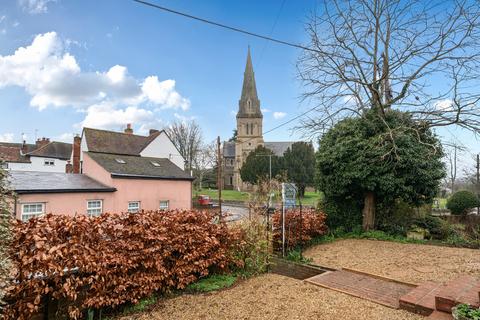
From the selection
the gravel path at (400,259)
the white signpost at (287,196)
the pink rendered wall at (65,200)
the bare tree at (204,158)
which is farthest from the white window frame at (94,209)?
the bare tree at (204,158)

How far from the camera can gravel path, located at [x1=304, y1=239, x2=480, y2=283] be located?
18.9 feet

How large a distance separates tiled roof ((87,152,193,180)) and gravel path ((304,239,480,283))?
11.6 m

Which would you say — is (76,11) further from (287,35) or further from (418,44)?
(418,44)

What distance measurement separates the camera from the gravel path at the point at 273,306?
3.88 m

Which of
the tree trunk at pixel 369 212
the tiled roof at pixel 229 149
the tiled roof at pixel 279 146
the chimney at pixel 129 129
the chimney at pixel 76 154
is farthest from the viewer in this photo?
the tiled roof at pixel 229 149

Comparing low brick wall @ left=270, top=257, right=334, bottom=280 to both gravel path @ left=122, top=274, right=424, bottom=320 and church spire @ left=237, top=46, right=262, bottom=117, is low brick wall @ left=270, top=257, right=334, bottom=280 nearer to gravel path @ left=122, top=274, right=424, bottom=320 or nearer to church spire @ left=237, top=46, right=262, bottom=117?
gravel path @ left=122, top=274, right=424, bottom=320

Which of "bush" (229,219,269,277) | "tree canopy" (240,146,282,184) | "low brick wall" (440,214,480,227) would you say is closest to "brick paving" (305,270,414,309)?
"bush" (229,219,269,277)

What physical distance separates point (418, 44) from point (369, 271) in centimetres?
796

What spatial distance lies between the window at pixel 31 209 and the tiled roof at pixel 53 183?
27.4 inches

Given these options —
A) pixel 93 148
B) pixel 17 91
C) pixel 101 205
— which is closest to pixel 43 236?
pixel 17 91

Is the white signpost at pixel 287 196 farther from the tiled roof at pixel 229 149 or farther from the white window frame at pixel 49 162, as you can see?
the tiled roof at pixel 229 149

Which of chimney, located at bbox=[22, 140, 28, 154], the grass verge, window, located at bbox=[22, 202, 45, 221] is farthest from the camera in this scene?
chimney, located at bbox=[22, 140, 28, 154]

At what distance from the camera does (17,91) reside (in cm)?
1043

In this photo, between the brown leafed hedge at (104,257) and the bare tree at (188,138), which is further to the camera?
the bare tree at (188,138)
